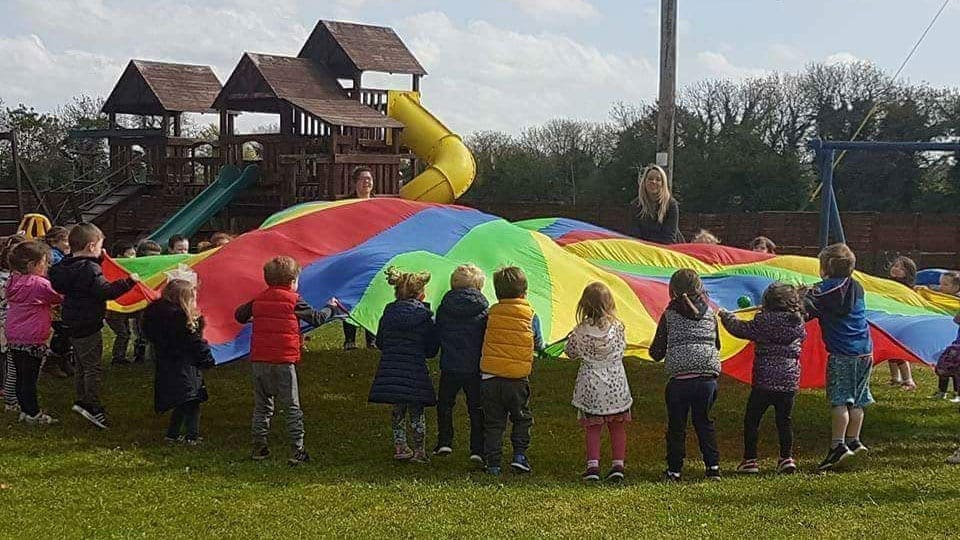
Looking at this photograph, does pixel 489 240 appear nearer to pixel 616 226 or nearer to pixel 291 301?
pixel 291 301

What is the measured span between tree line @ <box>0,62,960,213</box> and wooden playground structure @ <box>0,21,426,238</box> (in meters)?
1.80

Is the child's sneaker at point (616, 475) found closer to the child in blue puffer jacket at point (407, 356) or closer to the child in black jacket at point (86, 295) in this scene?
the child in blue puffer jacket at point (407, 356)

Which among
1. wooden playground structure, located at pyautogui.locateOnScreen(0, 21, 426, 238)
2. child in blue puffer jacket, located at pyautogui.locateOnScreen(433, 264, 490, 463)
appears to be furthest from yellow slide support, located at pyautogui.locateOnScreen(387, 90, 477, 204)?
child in blue puffer jacket, located at pyautogui.locateOnScreen(433, 264, 490, 463)

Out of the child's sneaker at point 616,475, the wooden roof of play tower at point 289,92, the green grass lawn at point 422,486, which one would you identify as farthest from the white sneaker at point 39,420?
the wooden roof of play tower at point 289,92

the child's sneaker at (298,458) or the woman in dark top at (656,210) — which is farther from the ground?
the woman in dark top at (656,210)

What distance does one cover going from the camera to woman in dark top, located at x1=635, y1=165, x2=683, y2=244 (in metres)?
8.12

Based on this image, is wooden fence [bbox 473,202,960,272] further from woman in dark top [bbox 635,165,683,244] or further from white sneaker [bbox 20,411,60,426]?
white sneaker [bbox 20,411,60,426]

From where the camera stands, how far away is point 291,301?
18.9 feet

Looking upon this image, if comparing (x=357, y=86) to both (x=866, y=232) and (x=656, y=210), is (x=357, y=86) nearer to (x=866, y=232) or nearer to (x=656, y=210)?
(x=866, y=232)

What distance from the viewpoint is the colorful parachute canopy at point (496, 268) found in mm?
6293

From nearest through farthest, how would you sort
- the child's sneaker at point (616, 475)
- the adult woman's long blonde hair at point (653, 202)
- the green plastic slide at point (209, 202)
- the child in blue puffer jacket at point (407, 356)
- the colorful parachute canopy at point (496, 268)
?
the child's sneaker at point (616, 475) → the child in blue puffer jacket at point (407, 356) → the colorful parachute canopy at point (496, 268) → the adult woman's long blonde hair at point (653, 202) → the green plastic slide at point (209, 202)

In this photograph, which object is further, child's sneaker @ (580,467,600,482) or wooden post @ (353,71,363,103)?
wooden post @ (353,71,363,103)

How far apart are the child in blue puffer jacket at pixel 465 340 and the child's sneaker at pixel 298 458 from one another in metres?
0.77

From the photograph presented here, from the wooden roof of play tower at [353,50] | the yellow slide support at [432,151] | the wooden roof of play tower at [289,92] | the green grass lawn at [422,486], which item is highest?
the wooden roof of play tower at [353,50]
